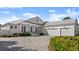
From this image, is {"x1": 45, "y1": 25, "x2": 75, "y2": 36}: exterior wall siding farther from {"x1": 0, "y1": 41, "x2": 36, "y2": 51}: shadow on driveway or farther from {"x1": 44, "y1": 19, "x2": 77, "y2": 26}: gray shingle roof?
{"x1": 0, "y1": 41, "x2": 36, "y2": 51}: shadow on driveway

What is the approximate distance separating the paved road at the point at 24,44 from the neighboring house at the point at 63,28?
20 centimetres

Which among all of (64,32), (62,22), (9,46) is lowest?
(9,46)

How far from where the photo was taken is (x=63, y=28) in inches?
366

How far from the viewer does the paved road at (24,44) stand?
9.23m

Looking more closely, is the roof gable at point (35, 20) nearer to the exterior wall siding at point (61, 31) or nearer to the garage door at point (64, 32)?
the exterior wall siding at point (61, 31)

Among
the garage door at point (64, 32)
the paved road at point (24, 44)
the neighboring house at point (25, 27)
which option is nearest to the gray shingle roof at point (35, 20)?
the neighboring house at point (25, 27)

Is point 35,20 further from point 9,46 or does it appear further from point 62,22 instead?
point 9,46

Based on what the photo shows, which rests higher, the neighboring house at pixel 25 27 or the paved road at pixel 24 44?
the neighboring house at pixel 25 27

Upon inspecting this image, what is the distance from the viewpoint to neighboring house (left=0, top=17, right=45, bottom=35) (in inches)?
364

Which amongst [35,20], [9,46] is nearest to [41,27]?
[35,20]

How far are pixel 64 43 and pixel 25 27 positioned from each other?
2.97 feet
